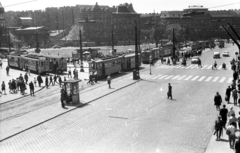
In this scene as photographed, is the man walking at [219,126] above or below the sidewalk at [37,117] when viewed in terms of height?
above

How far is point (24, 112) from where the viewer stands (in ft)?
70.4

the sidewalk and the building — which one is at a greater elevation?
the building

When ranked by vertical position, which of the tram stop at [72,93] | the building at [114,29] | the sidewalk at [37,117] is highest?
the building at [114,29]

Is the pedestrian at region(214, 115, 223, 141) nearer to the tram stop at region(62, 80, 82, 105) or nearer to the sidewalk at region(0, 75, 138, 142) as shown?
the sidewalk at region(0, 75, 138, 142)

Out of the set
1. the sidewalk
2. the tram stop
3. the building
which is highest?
the building

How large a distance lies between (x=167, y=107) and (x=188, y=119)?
343 cm

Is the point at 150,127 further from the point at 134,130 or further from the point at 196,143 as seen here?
the point at 196,143

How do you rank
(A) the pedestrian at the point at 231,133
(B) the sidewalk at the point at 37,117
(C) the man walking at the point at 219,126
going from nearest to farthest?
(A) the pedestrian at the point at 231,133 < (C) the man walking at the point at 219,126 < (B) the sidewalk at the point at 37,117

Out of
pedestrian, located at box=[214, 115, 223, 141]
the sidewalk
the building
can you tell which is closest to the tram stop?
the sidewalk

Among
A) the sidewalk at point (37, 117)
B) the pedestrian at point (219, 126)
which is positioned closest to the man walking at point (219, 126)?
the pedestrian at point (219, 126)

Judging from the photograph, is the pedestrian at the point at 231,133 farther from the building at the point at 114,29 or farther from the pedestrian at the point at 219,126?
the building at the point at 114,29

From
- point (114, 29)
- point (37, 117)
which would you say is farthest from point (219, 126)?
point (114, 29)

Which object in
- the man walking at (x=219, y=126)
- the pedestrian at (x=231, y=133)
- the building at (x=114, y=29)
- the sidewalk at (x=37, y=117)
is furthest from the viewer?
the building at (x=114, y=29)

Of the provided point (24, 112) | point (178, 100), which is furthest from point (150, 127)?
point (24, 112)
